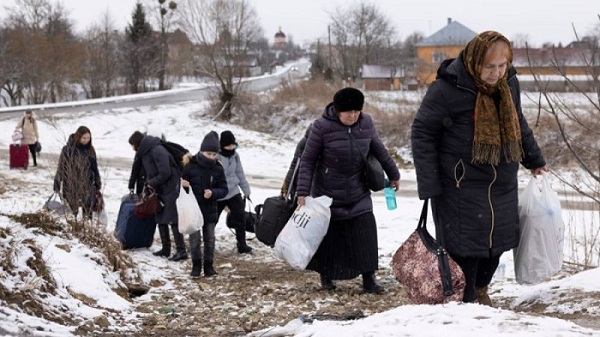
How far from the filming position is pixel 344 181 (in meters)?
6.44

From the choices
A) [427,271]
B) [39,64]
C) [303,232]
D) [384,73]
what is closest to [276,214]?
[303,232]

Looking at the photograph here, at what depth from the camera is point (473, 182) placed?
449 centimetres

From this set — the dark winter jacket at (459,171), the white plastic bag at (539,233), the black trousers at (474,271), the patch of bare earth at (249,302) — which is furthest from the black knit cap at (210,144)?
the white plastic bag at (539,233)

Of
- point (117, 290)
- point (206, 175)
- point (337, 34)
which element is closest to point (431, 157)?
point (117, 290)

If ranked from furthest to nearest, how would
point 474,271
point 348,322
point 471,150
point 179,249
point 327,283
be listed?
point 179,249 → point 327,283 → point 474,271 → point 471,150 → point 348,322

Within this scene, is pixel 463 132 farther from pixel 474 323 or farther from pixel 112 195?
pixel 112 195

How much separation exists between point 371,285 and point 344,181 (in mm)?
1050

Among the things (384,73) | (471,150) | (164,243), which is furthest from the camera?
(384,73)

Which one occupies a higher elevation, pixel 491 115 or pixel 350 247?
pixel 491 115

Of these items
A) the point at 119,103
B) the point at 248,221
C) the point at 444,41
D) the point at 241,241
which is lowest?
the point at 241,241

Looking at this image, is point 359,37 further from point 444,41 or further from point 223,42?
point 223,42

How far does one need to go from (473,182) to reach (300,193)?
7.09 ft

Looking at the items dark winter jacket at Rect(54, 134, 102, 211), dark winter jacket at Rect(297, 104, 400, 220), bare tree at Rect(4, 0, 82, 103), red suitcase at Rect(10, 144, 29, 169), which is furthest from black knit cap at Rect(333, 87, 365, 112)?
bare tree at Rect(4, 0, 82, 103)

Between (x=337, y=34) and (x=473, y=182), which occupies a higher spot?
(x=337, y=34)
